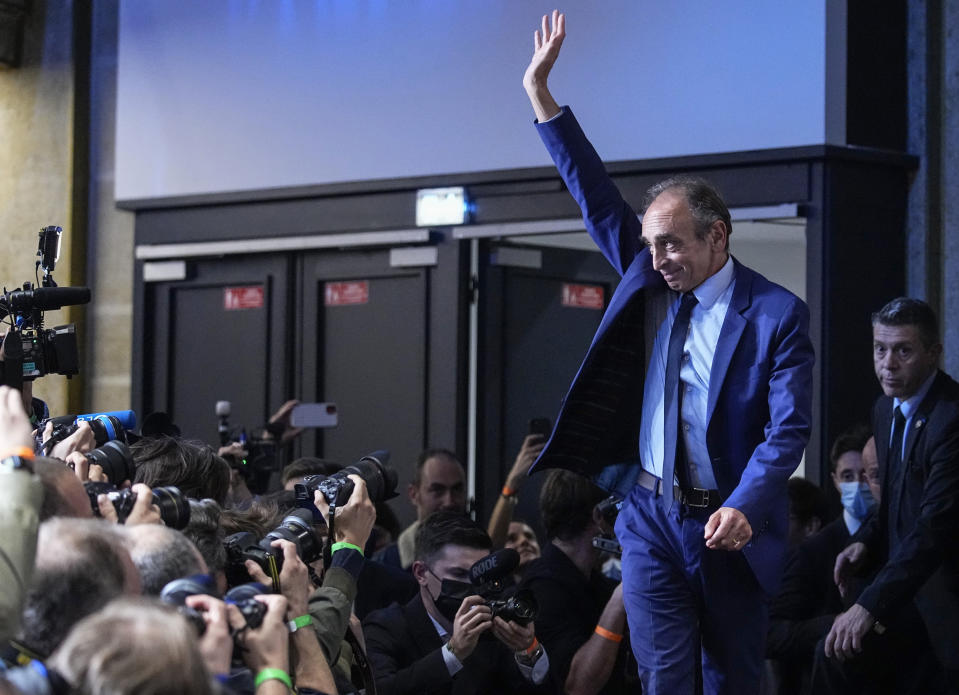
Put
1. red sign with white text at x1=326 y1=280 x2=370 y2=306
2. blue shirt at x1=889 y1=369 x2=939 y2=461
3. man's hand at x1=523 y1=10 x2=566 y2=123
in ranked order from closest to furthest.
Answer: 1. man's hand at x1=523 y1=10 x2=566 y2=123
2. blue shirt at x1=889 y1=369 x2=939 y2=461
3. red sign with white text at x1=326 y1=280 x2=370 y2=306

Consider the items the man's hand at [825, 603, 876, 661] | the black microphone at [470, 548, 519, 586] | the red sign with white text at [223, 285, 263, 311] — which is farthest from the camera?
the red sign with white text at [223, 285, 263, 311]

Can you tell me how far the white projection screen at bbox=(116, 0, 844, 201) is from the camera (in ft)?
20.1

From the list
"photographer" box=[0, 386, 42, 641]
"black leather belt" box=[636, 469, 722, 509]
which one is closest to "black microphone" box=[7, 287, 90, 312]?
"photographer" box=[0, 386, 42, 641]

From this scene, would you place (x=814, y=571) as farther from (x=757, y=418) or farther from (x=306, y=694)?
(x=306, y=694)

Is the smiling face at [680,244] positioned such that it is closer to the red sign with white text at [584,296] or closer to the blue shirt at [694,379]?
the blue shirt at [694,379]

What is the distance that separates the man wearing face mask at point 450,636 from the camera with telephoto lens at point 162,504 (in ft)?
4.19

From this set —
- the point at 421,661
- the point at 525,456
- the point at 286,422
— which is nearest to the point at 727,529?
the point at 421,661

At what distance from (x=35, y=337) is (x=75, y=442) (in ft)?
2.08

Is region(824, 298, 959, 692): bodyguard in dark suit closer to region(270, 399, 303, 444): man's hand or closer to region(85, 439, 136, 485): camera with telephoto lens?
region(85, 439, 136, 485): camera with telephoto lens

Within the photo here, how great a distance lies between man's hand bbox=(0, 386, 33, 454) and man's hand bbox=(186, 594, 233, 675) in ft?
1.46

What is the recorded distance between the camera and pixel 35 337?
12.0ft

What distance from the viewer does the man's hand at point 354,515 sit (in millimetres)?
2953

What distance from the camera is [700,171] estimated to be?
620 centimetres

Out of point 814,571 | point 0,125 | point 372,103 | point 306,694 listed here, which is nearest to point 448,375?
point 372,103
